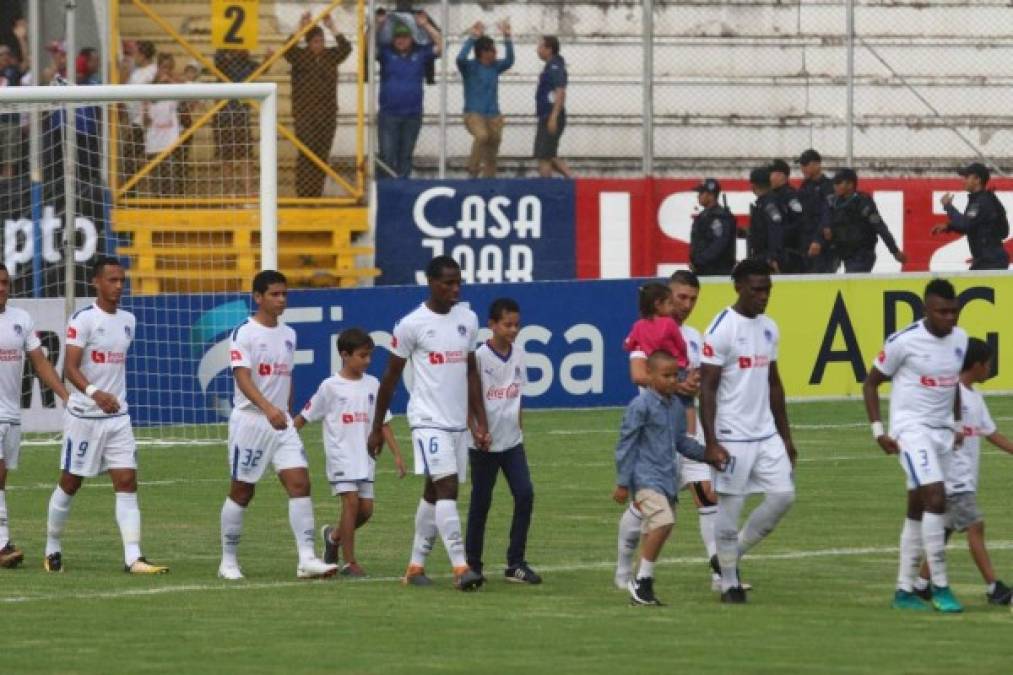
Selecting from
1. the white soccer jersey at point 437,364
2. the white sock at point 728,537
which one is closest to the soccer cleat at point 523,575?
the white soccer jersey at point 437,364

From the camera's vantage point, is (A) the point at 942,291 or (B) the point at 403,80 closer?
(A) the point at 942,291

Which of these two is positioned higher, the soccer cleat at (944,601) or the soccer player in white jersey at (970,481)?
the soccer player in white jersey at (970,481)

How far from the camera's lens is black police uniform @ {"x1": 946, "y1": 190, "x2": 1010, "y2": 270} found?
30.0 meters

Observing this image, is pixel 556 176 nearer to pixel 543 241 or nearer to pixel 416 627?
pixel 543 241

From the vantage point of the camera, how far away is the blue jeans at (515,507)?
52.6 feet

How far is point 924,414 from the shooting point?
14586mm

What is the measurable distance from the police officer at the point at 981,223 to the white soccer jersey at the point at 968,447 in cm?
1497

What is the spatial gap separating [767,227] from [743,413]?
52.3 feet

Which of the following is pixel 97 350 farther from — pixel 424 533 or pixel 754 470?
pixel 754 470

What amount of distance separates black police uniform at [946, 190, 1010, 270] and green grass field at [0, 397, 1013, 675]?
8.06 meters

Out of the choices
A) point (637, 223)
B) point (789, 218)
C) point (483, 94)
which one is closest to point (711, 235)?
point (789, 218)

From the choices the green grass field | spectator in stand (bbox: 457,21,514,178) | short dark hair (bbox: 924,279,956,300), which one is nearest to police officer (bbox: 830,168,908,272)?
spectator in stand (bbox: 457,21,514,178)

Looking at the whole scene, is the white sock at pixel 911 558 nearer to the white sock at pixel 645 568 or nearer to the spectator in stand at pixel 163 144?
the white sock at pixel 645 568

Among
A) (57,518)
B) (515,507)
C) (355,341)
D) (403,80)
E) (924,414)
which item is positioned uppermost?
(403,80)
